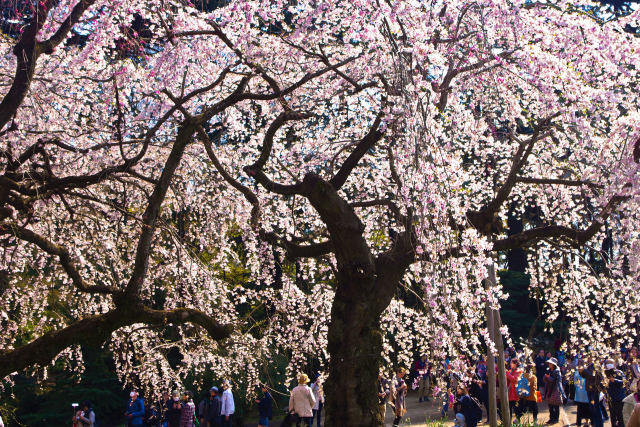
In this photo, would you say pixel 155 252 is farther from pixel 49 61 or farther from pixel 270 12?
pixel 270 12

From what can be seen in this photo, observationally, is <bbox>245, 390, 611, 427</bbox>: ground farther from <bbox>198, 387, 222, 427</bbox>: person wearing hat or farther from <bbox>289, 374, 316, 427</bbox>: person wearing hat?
<bbox>198, 387, 222, 427</bbox>: person wearing hat

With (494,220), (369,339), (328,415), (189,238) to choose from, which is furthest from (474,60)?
(189,238)

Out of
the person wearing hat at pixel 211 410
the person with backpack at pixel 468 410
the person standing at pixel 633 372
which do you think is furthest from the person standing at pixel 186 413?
the person standing at pixel 633 372

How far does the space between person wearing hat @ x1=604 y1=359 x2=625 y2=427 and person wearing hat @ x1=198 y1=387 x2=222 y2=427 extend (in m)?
7.16

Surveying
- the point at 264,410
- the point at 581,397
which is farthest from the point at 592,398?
the point at 264,410

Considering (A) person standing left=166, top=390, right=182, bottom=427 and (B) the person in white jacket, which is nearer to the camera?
(A) person standing left=166, top=390, right=182, bottom=427

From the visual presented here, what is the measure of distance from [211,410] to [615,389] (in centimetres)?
750

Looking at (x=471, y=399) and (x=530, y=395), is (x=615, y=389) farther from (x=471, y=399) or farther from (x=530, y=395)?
(x=471, y=399)

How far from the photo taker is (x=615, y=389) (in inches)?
401

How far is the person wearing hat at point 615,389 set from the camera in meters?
9.98

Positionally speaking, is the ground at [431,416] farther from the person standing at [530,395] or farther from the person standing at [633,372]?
the person standing at [633,372]

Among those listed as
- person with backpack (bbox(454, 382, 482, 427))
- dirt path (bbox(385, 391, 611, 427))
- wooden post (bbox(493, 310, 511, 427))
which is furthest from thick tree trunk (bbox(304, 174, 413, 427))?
dirt path (bbox(385, 391, 611, 427))

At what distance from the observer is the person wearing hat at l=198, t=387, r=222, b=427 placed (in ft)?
43.0

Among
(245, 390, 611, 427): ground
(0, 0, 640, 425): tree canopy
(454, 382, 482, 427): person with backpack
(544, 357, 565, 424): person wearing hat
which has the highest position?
(0, 0, 640, 425): tree canopy
